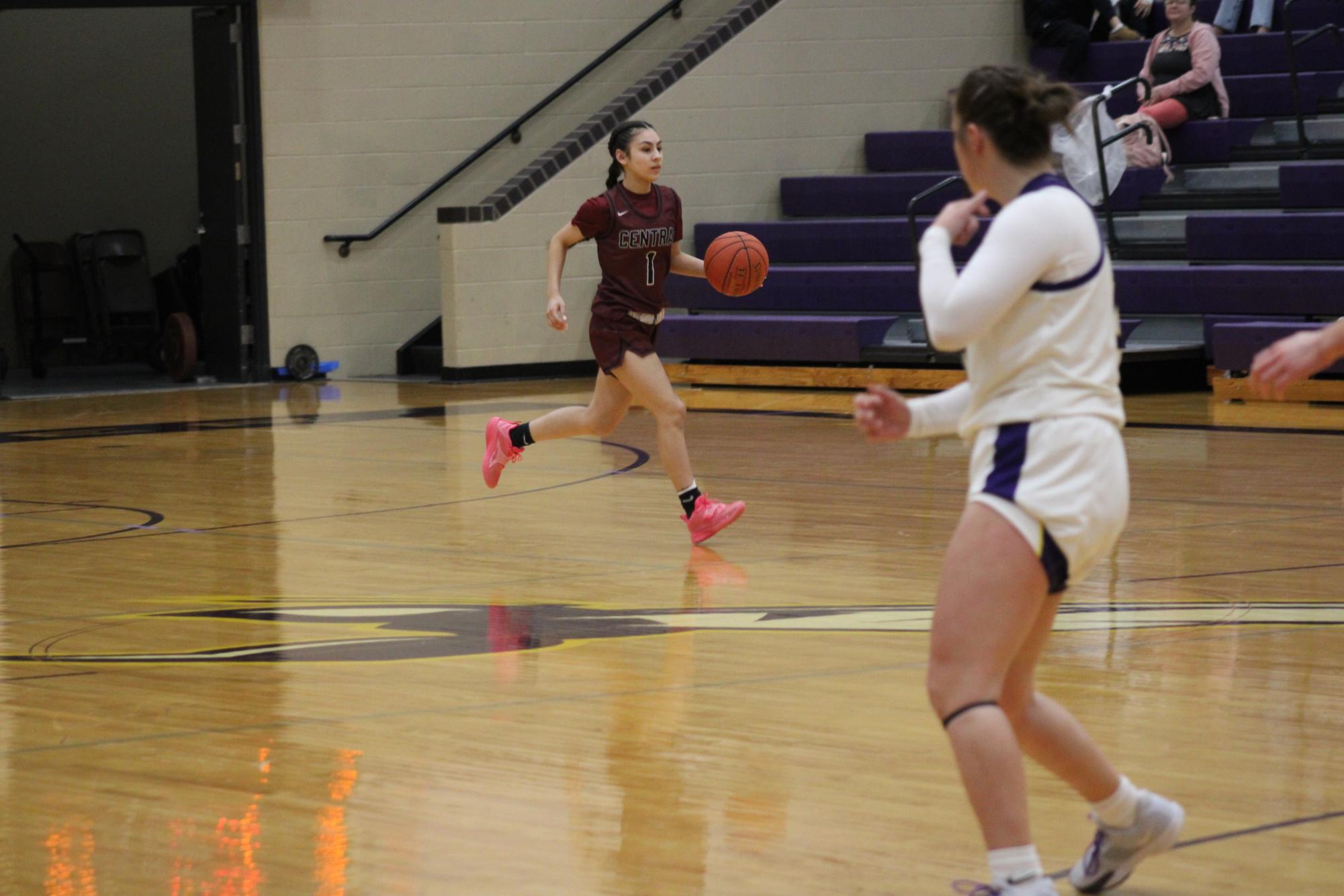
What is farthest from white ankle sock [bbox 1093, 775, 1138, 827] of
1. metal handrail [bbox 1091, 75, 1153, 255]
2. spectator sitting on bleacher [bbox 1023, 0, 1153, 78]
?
spectator sitting on bleacher [bbox 1023, 0, 1153, 78]

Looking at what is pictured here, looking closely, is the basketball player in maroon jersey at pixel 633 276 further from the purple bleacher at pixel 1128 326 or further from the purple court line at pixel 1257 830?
the purple bleacher at pixel 1128 326

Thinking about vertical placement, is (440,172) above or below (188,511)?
above

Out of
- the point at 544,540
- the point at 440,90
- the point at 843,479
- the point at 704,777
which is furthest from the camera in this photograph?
the point at 440,90

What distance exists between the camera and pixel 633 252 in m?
7.21

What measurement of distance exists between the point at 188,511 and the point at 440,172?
26.1 ft

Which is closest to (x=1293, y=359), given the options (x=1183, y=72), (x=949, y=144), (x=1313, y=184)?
(x=1313, y=184)

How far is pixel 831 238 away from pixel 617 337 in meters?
7.13

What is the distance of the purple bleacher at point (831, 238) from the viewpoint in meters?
13.8

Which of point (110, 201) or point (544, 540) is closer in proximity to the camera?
point (544, 540)

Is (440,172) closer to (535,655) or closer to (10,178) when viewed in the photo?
(10,178)

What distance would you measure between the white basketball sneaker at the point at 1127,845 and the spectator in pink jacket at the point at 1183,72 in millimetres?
10795

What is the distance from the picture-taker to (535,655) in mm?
4910

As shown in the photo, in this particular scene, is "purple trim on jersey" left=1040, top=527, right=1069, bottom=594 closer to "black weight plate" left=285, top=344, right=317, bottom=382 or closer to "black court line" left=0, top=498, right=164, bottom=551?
"black court line" left=0, top=498, right=164, bottom=551

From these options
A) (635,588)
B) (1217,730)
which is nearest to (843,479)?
(635,588)
